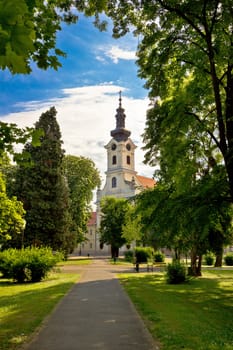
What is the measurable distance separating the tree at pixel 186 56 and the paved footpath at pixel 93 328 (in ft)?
17.5

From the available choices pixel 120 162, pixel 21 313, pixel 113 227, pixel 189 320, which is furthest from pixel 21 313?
pixel 120 162

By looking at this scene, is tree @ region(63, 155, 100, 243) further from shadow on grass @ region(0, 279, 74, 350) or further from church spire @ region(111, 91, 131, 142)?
shadow on grass @ region(0, 279, 74, 350)

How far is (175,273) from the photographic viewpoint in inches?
808

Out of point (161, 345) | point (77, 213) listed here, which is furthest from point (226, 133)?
point (77, 213)

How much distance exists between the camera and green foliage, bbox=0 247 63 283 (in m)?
20.2

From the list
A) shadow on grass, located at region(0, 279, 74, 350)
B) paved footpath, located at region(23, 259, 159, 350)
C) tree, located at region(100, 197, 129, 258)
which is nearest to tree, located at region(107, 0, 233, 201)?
paved footpath, located at region(23, 259, 159, 350)

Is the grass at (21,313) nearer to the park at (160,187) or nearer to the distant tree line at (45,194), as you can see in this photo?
the park at (160,187)

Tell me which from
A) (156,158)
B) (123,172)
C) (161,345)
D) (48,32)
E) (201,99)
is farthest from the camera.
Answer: (123,172)

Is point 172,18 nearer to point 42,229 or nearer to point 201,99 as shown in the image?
point 201,99

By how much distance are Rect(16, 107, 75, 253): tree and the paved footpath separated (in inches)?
1038

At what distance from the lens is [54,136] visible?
41812 mm

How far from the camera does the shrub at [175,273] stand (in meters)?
20.5

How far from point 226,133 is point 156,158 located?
1136cm

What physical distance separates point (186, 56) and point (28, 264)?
13789 millimetres
